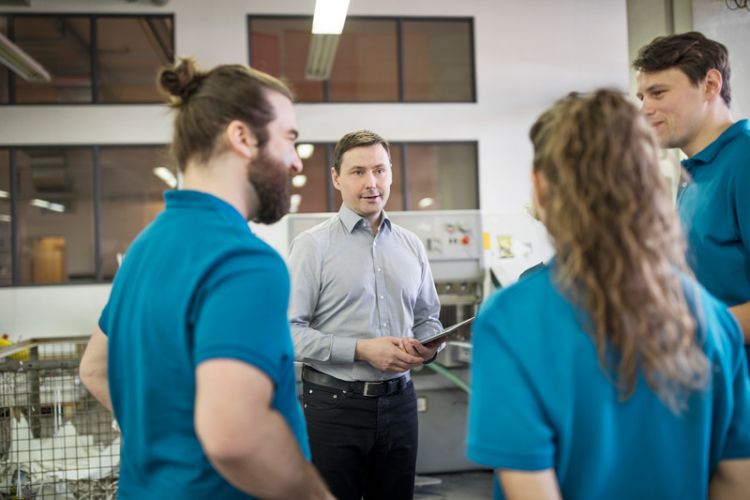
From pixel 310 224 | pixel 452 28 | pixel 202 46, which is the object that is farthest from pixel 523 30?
pixel 310 224

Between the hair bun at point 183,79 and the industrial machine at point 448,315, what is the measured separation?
3011mm

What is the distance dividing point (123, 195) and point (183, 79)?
6068 mm

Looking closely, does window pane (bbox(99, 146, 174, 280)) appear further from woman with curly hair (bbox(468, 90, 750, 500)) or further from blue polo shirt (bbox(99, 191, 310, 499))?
woman with curly hair (bbox(468, 90, 750, 500))

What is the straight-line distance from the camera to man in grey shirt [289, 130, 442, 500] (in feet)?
6.32

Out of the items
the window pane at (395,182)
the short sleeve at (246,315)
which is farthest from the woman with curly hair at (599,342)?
the window pane at (395,182)

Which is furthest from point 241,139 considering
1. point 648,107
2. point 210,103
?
point 648,107

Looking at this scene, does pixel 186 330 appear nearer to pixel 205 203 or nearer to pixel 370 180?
pixel 205 203

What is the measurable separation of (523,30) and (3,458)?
19.8ft

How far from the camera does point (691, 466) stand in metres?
0.82

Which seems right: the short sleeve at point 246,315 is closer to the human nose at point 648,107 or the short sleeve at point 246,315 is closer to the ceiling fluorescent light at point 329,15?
the human nose at point 648,107

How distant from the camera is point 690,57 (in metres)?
1.45

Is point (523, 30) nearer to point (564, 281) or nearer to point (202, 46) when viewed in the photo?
point (202, 46)

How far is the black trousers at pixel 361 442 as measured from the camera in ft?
6.33

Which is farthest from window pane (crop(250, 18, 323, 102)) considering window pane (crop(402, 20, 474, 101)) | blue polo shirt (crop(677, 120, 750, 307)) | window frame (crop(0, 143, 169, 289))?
blue polo shirt (crop(677, 120, 750, 307))
